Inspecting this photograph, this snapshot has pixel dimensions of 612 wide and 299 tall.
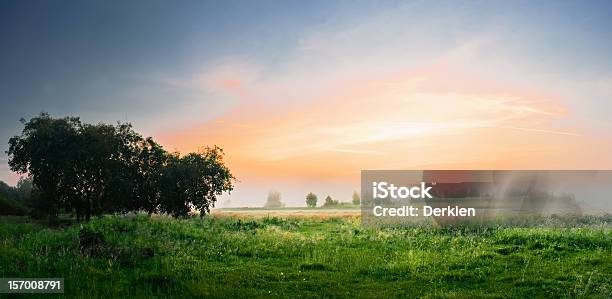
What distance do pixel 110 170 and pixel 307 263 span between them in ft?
101

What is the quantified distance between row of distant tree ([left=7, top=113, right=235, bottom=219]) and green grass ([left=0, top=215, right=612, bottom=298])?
16012mm

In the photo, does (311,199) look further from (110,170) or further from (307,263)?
(307,263)

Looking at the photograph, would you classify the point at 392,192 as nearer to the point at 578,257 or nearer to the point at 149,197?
the point at 578,257

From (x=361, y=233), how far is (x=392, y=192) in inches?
134

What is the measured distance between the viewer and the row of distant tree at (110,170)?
1747 inches

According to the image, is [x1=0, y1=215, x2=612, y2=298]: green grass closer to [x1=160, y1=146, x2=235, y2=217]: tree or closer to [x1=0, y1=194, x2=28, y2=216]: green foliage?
[x1=160, y1=146, x2=235, y2=217]: tree

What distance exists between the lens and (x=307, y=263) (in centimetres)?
2028

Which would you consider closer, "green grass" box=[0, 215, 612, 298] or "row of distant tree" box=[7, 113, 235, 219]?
"green grass" box=[0, 215, 612, 298]

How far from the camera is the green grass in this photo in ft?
53.0

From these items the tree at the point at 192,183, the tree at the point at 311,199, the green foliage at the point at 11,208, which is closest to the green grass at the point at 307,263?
the tree at the point at 192,183

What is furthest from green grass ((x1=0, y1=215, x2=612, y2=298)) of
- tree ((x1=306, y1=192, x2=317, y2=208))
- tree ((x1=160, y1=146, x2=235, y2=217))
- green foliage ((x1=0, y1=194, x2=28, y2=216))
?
tree ((x1=306, y1=192, x2=317, y2=208))

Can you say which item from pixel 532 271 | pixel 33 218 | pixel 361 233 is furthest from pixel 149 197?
pixel 532 271

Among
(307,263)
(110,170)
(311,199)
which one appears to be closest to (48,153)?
(110,170)

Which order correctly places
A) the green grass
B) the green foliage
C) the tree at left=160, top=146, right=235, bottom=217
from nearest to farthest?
the green grass
the tree at left=160, top=146, right=235, bottom=217
the green foliage
